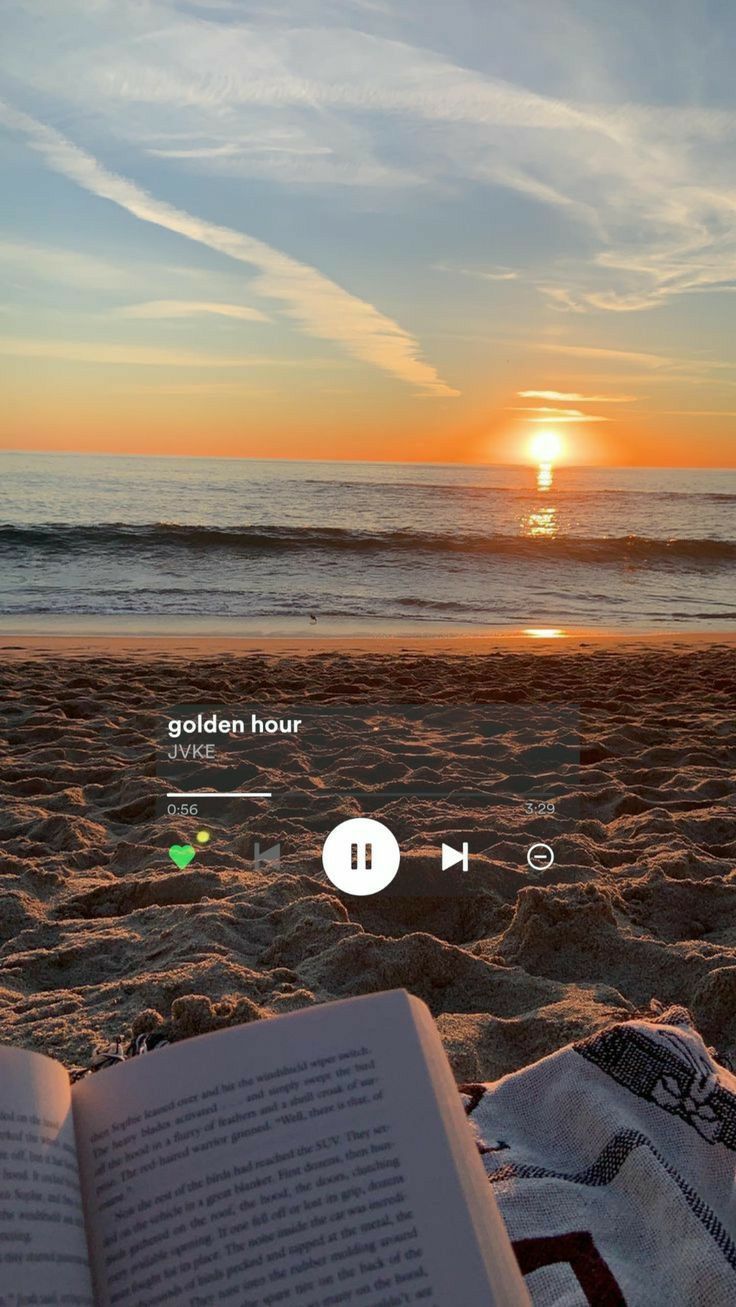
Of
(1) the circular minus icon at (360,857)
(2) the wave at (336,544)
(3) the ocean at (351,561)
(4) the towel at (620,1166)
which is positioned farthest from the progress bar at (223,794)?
(2) the wave at (336,544)

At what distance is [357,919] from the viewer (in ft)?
8.11

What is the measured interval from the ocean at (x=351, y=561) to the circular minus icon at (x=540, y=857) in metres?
5.38

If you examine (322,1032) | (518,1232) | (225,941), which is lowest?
(225,941)

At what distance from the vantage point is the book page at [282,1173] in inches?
29.3

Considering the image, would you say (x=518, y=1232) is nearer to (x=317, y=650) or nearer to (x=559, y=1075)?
(x=559, y=1075)

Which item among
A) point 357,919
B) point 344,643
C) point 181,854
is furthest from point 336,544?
point 357,919

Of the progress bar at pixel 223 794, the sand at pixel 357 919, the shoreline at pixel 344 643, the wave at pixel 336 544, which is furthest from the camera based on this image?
the wave at pixel 336 544

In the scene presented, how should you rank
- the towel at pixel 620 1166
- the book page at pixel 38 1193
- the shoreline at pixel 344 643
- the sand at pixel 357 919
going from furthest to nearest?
the shoreline at pixel 344 643, the sand at pixel 357 919, the towel at pixel 620 1166, the book page at pixel 38 1193

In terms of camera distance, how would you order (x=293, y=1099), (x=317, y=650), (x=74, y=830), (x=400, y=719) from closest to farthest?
(x=293, y=1099) → (x=74, y=830) → (x=400, y=719) → (x=317, y=650)

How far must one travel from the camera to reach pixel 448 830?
9.82ft

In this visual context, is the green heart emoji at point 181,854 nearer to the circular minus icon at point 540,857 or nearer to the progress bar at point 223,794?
the progress bar at point 223,794

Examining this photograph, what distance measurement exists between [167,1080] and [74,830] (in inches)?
88.3

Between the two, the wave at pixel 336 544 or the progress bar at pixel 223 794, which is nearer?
the progress bar at pixel 223 794

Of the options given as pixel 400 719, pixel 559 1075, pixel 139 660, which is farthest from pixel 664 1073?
pixel 139 660
